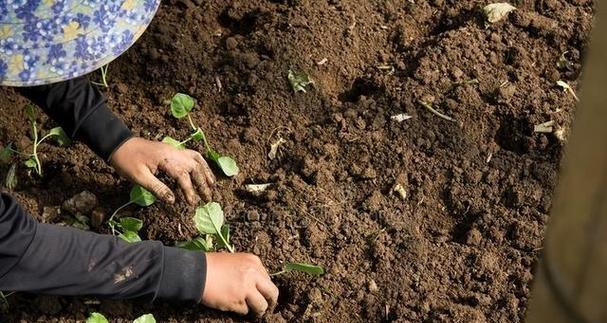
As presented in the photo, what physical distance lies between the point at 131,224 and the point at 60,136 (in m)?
0.38

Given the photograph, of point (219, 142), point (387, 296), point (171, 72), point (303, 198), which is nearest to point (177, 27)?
point (171, 72)

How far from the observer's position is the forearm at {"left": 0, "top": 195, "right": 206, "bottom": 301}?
5.72 ft

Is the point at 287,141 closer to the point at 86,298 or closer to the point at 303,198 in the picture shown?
the point at 303,198

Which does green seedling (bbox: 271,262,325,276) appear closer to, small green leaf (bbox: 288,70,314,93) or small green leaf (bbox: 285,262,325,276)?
small green leaf (bbox: 285,262,325,276)

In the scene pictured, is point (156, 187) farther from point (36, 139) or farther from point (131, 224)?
point (36, 139)

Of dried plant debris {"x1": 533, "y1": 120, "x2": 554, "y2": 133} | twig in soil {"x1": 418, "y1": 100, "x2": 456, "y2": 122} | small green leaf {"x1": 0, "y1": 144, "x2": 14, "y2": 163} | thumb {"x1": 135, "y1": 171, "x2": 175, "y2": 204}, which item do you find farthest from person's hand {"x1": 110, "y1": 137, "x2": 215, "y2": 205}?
dried plant debris {"x1": 533, "y1": 120, "x2": 554, "y2": 133}

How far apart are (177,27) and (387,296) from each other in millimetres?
1054

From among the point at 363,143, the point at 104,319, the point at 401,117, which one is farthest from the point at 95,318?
the point at 401,117

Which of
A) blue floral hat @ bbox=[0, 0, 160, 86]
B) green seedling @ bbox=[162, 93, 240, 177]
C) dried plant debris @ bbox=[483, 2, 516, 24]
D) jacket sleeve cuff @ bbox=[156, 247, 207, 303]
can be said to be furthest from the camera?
dried plant debris @ bbox=[483, 2, 516, 24]

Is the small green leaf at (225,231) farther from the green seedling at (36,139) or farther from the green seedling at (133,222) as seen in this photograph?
the green seedling at (36,139)

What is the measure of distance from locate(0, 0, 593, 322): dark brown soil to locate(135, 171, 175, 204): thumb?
0.08 m

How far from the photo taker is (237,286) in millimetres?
1922

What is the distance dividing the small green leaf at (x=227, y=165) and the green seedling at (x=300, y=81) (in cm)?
30

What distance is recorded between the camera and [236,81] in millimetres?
2436
